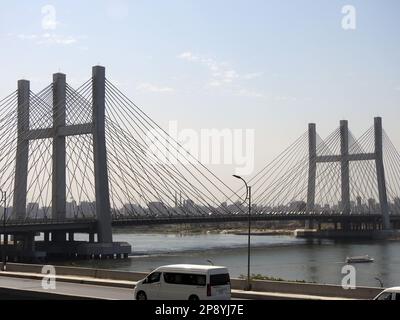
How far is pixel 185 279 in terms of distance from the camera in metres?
20.8

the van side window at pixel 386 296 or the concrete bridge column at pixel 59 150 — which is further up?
the concrete bridge column at pixel 59 150

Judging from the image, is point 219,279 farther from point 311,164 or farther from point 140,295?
point 311,164

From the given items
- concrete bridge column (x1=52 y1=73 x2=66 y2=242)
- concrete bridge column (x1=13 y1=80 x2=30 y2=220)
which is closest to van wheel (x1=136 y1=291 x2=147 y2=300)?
concrete bridge column (x1=13 y1=80 x2=30 y2=220)

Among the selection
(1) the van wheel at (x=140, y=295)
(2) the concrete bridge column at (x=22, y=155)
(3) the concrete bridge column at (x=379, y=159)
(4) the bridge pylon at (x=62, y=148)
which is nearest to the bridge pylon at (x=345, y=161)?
(3) the concrete bridge column at (x=379, y=159)

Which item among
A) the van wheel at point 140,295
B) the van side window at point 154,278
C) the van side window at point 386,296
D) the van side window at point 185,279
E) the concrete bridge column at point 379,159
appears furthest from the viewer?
the concrete bridge column at point 379,159

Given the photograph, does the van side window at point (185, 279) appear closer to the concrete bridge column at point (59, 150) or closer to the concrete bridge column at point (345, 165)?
the concrete bridge column at point (59, 150)

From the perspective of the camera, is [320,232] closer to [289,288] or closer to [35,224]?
[35,224]

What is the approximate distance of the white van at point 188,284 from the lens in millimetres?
20438

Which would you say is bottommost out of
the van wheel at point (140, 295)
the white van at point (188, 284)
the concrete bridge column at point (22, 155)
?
the van wheel at point (140, 295)

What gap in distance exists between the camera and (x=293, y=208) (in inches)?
6004

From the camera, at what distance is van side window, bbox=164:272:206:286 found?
20541mm

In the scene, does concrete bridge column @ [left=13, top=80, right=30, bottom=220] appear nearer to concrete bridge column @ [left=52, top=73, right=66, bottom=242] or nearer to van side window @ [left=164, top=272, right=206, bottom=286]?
concrete bridge column @ [left=52, top=73, right=66, bottom=242]

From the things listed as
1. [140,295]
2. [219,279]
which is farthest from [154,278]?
[219,279]

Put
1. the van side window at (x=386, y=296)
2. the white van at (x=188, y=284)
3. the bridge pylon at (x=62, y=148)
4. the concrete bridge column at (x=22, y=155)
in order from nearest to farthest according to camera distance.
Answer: the van side window at (x=386, y=296) → the white van at (x=188, y=284) → the concrete bridge column at (x=22, y=155) → the bridge pylon at (x=62, y=148)
